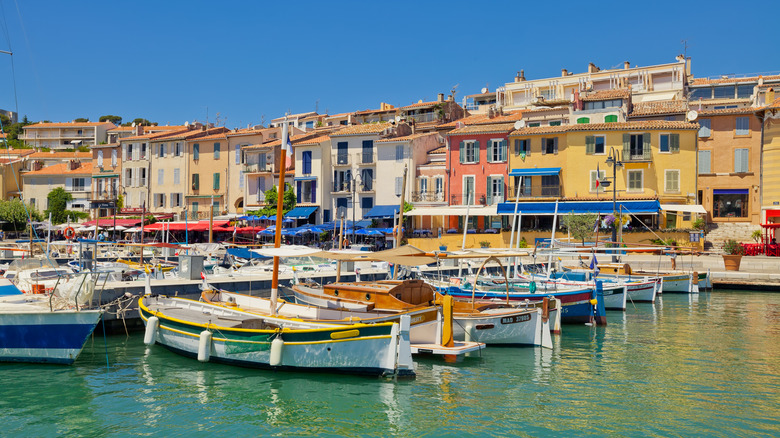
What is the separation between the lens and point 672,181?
48531 mm

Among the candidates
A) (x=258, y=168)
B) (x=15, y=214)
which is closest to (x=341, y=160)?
(x=258, y=168)

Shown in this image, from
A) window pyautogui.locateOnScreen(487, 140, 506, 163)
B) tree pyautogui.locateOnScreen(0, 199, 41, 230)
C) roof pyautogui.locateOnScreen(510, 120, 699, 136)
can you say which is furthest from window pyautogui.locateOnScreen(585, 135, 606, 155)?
tree pyautogui.locateOnScreen(0, 199, 41, 230)

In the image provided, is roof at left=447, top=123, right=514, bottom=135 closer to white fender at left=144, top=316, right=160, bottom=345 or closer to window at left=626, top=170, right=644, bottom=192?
window at left=626, top=170, right=644, bottom=192

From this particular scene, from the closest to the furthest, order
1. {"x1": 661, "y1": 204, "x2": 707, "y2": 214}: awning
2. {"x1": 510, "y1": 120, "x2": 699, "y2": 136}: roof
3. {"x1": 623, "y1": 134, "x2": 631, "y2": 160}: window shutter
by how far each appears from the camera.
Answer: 1. {"x1": 661, "y1": 204, "x2": 707, "y2": 214}: awning
2. {"x1": 510, "y1": 120, "x2": 699, "y2": 136}: roof
3. {"x1": 623, "y1": 134, "x2": 631, "y2": 160}: window shutter

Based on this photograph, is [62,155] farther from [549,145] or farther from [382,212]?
[549,145]

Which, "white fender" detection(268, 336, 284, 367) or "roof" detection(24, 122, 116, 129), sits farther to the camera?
"roof" detection(24, 122, 116, 129)

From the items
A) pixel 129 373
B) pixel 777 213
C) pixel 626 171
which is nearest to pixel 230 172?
pixel 626 171

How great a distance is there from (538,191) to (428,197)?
926 cm

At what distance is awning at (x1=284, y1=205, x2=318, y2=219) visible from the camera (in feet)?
188

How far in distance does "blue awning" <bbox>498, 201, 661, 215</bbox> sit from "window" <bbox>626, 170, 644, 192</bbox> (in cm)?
310

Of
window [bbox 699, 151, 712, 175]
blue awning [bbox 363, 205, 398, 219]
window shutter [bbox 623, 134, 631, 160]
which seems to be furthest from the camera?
blue awning [bbox 363, 205, 398, 219]

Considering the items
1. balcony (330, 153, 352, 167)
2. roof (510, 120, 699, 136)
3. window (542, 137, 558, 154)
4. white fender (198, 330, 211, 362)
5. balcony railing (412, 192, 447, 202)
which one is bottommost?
white fender (198, 330, 211, 362)

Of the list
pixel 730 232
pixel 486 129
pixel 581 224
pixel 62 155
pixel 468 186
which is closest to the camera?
pixel 581 224

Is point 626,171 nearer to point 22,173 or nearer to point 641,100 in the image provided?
point 641,100
